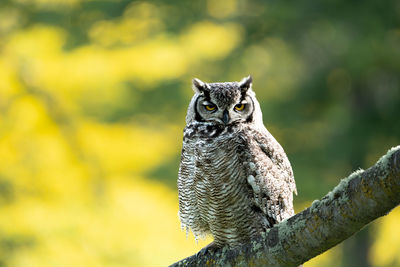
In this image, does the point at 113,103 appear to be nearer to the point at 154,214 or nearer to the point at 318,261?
the point at 154,214

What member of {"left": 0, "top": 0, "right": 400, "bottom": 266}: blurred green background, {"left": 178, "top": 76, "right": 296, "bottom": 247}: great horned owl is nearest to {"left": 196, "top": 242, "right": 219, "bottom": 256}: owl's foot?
{"left": 178, "top": 76, "right": 296, "bottom": 247}: great horned owl

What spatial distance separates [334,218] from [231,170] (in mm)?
1079

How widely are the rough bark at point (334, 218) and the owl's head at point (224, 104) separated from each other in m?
0.97

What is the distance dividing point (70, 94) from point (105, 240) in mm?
3579

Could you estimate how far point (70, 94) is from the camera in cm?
1042

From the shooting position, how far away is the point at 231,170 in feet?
11.0

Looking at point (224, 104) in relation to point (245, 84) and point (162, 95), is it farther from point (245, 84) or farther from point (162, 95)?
point (162, 95)

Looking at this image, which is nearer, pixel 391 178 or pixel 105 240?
pixel 391 178

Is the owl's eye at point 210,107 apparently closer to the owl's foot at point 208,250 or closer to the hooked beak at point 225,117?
the hooked beak at point 225,117

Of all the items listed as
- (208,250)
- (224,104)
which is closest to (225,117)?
(224,104)

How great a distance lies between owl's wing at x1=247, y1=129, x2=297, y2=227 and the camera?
3.37 meters

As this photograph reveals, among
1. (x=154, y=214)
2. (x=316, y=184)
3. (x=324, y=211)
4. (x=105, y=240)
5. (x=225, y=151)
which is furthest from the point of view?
(x=316, y=184)

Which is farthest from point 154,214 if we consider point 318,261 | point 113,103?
point 318,261

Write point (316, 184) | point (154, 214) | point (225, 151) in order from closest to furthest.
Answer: point (225, 151), point (154, 214), point (316, 184)
